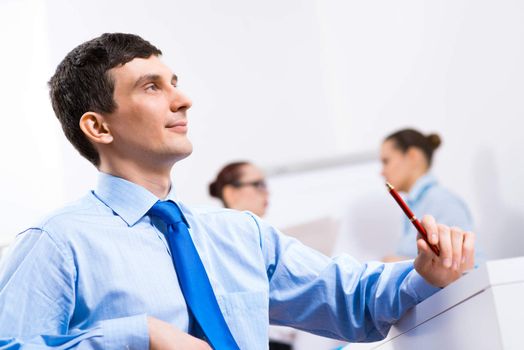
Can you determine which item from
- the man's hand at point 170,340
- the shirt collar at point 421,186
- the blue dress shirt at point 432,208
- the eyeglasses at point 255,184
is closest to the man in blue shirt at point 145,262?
the man's hand at point 170,340

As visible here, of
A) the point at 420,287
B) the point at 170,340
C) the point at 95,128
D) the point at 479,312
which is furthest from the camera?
the point at 95,128

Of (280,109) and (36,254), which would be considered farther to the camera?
(280,109)

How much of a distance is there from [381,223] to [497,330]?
298 centimetres

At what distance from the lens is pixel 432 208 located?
11.4 ft

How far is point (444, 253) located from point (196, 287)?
1.20ft

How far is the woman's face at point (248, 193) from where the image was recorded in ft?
11.1

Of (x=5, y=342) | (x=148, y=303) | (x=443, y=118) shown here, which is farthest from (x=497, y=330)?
(x=443, y=118)

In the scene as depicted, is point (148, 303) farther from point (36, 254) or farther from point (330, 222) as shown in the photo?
point (330, 222)

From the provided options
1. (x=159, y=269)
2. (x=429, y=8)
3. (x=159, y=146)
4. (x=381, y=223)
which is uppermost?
(x=429, y=8)

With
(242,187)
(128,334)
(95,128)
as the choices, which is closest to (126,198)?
(95,128)

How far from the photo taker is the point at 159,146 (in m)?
1.33

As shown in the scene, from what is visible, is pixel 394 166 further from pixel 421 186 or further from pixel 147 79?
pixel 147 79

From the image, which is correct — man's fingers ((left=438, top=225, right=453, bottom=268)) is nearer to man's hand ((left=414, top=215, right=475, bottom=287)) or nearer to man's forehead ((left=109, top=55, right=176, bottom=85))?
man's hand ((left=414, top=215, right=475, bottom=287))

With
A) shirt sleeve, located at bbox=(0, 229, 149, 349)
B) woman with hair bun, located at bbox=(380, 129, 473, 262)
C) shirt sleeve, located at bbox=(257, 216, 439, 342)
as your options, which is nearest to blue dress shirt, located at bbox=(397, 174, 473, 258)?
woman with hair bun, located at bbox=(380, 129, 473, 262)
